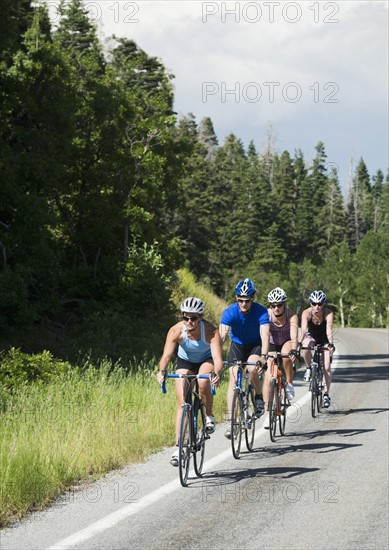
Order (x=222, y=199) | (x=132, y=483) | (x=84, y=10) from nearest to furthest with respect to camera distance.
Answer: (x=132, y=483), (x=84, y=10), (x=222, y=199)

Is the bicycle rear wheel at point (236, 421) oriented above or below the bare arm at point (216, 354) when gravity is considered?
below

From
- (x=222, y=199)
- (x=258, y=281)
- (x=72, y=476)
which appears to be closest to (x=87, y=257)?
(x=72, y=476)

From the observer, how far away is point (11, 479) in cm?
710

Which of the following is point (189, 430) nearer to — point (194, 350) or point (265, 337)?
point (194, 350)

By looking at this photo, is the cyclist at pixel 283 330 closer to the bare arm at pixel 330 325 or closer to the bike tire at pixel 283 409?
the bike tire at pixel 283 409

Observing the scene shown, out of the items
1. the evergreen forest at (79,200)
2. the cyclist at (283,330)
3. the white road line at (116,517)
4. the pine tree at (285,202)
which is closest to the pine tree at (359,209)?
the pine tree at (285,202)

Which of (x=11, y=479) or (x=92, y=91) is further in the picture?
(x=92, y=91)

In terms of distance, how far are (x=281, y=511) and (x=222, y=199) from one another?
291ft

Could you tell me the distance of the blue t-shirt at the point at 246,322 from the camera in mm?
10250

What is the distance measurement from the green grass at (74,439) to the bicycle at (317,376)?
1617 mm

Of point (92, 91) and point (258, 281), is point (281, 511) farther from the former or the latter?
point (258, 281)

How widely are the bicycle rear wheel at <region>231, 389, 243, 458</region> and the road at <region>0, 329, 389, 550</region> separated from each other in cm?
17

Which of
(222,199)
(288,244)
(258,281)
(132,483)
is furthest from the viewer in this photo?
(288,244)

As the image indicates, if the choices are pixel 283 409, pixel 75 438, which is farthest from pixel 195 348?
pixel 283 409
